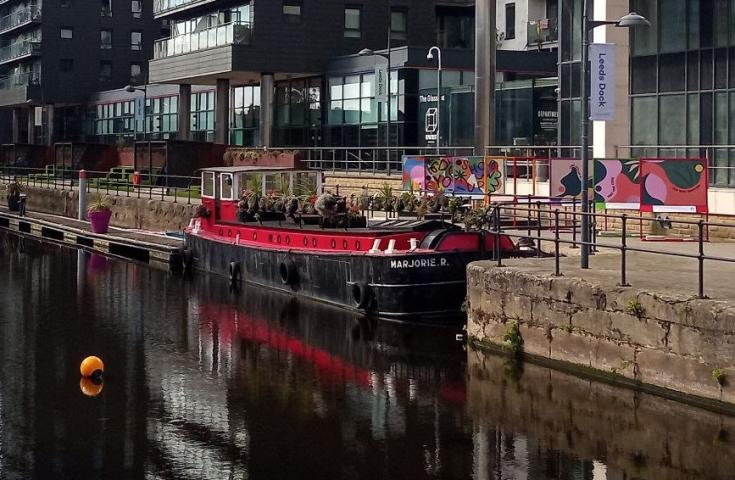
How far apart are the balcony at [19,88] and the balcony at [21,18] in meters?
4.05

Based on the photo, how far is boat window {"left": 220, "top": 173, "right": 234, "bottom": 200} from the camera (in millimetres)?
31656

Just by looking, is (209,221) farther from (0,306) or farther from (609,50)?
(609,50)

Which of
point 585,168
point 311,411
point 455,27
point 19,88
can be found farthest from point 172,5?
point 311,411

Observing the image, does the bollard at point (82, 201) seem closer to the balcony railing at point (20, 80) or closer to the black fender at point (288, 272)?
the black fender at point (288, 272)

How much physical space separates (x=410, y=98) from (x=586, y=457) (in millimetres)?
40367

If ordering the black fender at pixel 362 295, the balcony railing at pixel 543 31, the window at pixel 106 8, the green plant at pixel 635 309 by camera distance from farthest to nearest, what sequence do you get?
the window at pixel 106 8 < the balcony railing at pixel 543 31 < the black fender at pixel 362 295 < the green plant at pixel 635 309

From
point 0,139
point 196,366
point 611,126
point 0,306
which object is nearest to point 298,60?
point 611,126

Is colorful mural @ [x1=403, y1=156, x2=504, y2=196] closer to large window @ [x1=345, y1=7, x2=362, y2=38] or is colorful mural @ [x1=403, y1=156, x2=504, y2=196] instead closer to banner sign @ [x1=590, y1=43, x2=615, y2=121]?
banner sign @ [x1=590, y1=43, x2=615, y2=121]

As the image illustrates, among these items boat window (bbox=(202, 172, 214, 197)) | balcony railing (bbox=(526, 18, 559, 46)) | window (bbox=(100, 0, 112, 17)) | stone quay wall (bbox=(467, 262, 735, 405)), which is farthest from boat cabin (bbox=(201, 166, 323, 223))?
window (bbox=(100, 0, 112, 17))

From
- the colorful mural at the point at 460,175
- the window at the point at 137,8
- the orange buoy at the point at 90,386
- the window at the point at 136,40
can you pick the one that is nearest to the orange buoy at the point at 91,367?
the orange buoy at the point at 90,386

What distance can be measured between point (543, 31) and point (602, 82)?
4037cm

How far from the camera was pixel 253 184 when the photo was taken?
31.3 meters

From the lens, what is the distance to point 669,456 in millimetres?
13383

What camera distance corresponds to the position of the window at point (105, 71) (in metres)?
100
